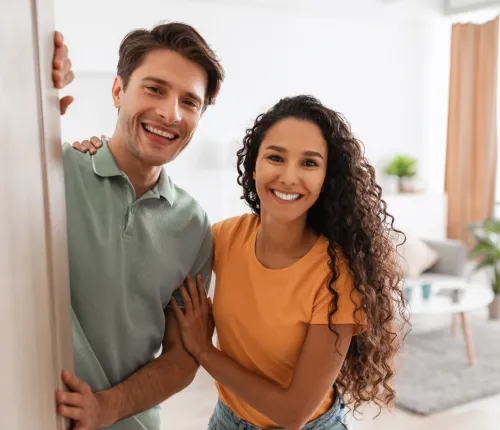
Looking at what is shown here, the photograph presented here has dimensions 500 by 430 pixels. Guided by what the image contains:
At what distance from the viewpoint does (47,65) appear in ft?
3.06

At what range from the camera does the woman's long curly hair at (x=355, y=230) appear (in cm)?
151

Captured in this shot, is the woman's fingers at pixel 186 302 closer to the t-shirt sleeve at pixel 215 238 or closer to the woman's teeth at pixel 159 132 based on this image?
the t-shirt sleeve at pixel 215 238

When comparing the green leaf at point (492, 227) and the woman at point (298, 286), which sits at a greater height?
the woman at point (298, 286)

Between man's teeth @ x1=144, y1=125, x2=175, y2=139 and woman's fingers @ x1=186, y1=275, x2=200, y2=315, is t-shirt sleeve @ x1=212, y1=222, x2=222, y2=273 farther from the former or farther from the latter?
man's teeth @ x1=144, y1=125, x2=175, y2=139

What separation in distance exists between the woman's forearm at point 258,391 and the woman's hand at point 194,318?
3 centimetres

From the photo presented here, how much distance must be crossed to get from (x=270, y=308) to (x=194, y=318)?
181mm

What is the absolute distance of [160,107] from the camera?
141cm

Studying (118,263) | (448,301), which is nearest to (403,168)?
(448,301)

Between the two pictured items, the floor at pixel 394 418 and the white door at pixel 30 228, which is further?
the floor at pixel 394 418

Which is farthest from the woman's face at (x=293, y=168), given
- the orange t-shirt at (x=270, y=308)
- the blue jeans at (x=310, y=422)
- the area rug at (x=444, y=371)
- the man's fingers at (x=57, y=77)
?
the area rug at (x=444, y=371)

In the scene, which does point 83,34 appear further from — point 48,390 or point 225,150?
point 48,390

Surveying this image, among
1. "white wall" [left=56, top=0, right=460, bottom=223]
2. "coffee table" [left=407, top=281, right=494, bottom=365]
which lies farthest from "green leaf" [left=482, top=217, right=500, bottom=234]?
"white wall" [left=56, top=0, right=460, bottom=223]

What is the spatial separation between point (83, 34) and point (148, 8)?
1.94ft

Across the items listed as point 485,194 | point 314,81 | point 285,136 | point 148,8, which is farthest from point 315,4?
point 285,136
